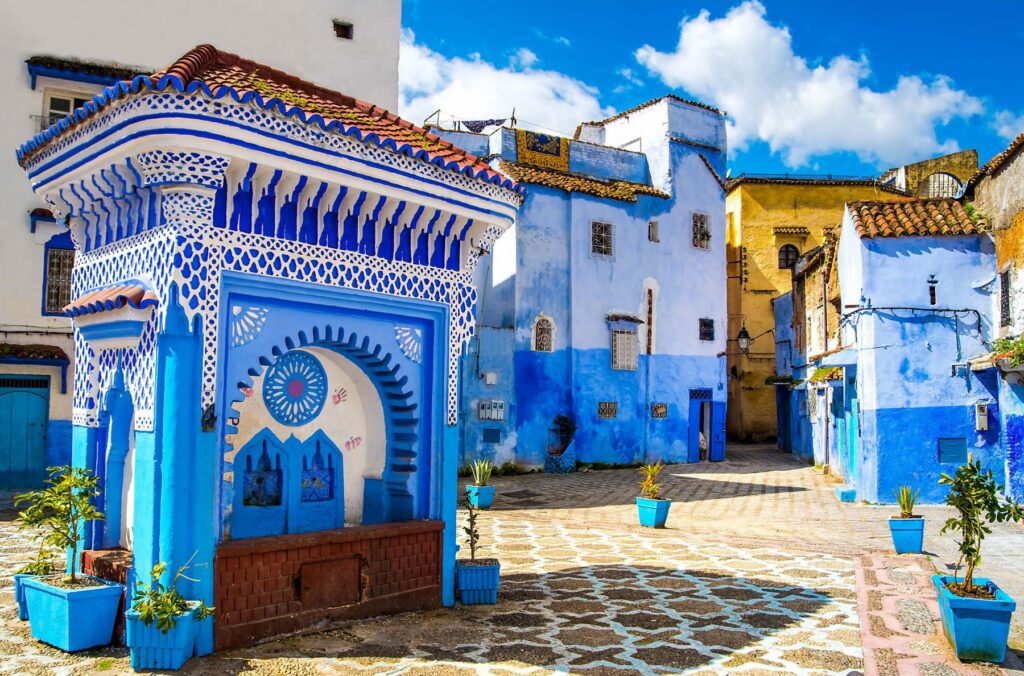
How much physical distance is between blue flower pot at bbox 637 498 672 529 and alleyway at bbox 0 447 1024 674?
0.30 metres

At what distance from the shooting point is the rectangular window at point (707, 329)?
2628 centimetres

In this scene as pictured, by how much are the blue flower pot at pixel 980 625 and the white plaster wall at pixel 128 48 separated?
16.2 meters

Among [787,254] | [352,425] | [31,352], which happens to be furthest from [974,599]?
[787,254]

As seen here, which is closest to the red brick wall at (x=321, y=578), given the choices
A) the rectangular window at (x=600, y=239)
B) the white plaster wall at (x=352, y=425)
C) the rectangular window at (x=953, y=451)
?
the white plaster wall at (x=352, y=425)

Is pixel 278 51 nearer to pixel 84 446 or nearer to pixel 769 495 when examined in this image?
pixel 84 446

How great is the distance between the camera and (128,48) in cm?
1750

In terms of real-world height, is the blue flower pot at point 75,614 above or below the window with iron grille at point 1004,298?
below

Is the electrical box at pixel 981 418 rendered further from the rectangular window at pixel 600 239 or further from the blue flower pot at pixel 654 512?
the rectangular window at pixel 600 239

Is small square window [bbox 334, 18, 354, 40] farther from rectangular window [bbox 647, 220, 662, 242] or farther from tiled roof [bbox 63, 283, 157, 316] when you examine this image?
tiled roof [bbox 63, 283, 157, 316]

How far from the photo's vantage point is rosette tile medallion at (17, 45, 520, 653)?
21.1ft

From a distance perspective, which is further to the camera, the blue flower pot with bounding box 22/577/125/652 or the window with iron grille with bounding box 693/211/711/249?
the window with iron grille with bounding box 693/211/711/249

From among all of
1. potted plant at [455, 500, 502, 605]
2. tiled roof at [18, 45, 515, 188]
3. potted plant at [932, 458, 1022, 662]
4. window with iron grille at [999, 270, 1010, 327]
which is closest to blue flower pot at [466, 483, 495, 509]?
potted plant at [455, 500, 502, 605]

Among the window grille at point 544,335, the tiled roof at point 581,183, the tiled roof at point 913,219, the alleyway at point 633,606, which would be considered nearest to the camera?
the alleyway at point 633,606

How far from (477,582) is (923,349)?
12309mm
